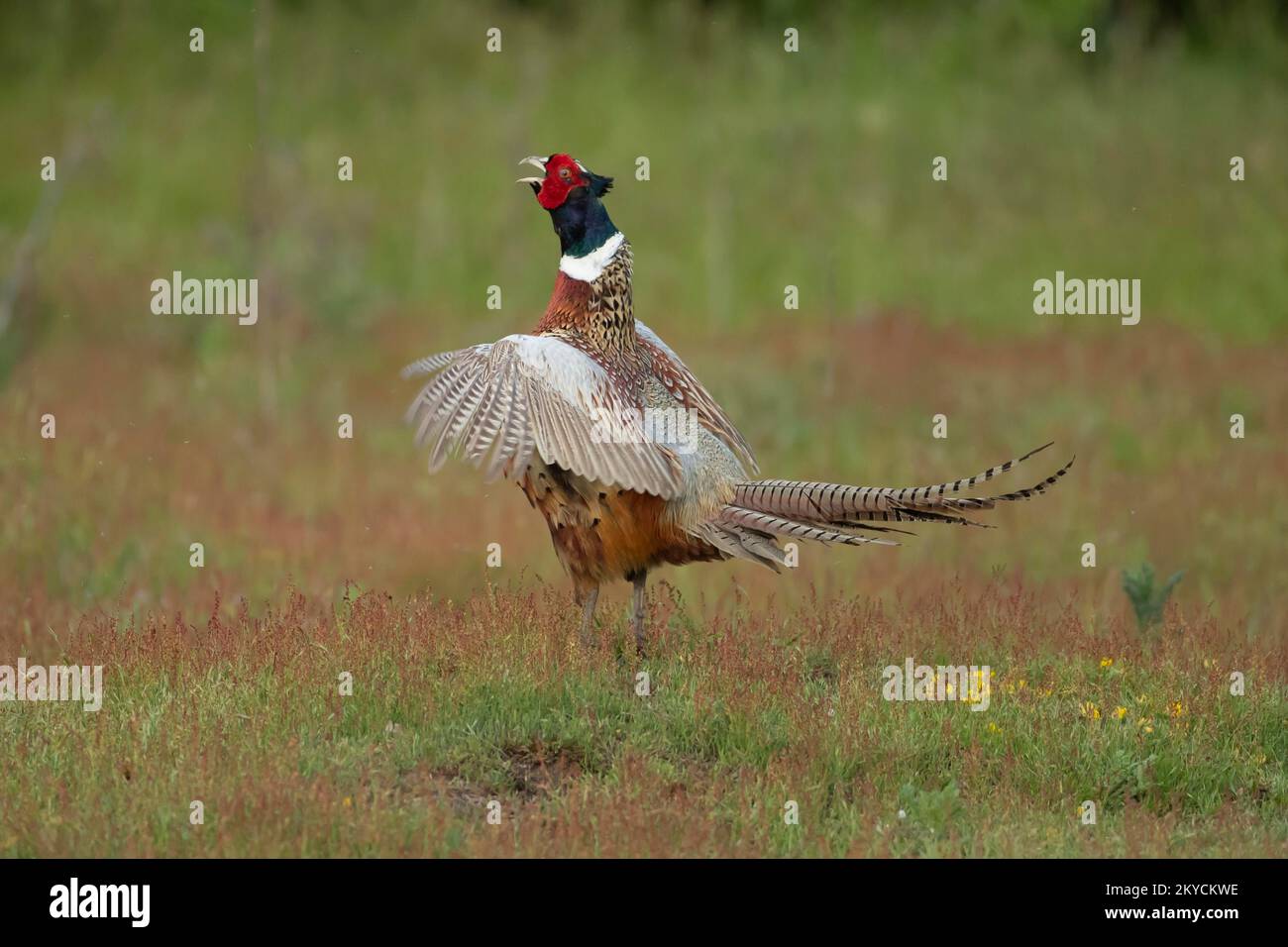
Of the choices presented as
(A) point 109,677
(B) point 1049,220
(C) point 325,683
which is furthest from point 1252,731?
(B) point 1049,220

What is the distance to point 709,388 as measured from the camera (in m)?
15.2

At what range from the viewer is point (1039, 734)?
671cm

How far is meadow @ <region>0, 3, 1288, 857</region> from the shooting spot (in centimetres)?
631

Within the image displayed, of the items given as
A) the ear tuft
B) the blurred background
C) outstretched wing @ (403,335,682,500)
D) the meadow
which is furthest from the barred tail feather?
the blurred background

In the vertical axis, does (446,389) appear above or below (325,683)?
above

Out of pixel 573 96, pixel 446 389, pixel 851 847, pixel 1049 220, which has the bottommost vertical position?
pixel 851 847

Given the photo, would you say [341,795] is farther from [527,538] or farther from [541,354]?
[527,538]

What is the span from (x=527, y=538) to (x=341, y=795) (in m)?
6.29

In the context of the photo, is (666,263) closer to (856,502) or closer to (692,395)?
(692,395)

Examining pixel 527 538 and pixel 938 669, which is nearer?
pixel 938 669

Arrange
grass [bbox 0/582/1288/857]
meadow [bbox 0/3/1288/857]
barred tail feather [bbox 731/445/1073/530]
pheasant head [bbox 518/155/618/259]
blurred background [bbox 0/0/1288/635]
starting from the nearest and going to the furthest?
grass [bbox 0/582/1288/857], meadow [bbox 0/3/1288/857], barred tail feather [bbox 731/445/1073/530], pheasant head [bbox 518/155/618/259], blurred background [bbox 0/0/1288/635]

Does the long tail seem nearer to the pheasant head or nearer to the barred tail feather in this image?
the barred tail feather

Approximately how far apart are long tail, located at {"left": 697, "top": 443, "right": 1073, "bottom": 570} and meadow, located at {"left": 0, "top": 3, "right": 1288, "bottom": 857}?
557mm

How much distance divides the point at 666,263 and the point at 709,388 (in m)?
4.18
